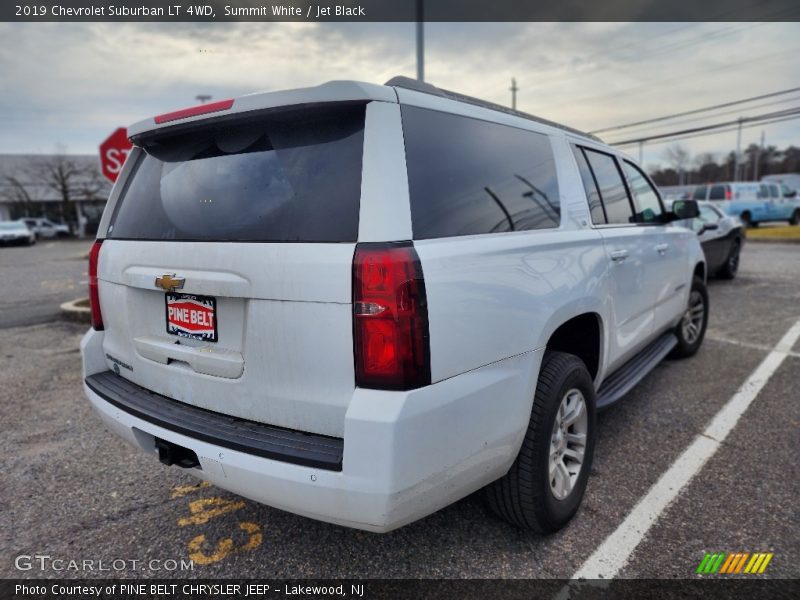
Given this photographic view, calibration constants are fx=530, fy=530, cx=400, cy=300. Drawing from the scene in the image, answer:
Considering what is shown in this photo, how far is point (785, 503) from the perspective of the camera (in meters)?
2.66

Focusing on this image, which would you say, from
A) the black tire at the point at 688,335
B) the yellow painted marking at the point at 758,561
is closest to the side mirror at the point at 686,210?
the black tire at the point at 688,335

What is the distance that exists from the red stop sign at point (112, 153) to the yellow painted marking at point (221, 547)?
5.86m

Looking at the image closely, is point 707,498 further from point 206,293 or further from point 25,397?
point 25,397

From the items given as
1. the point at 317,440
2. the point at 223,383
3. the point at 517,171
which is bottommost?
the point at 317,440

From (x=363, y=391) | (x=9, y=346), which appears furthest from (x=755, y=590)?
(x=9, y=346)

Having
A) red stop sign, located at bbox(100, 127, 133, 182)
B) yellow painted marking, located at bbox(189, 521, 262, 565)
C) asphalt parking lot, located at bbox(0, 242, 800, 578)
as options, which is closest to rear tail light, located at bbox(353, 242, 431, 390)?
asphalt parking lot, located at bbox(0, 242, 800, 578)

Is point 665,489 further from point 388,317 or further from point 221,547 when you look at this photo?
point 221,547

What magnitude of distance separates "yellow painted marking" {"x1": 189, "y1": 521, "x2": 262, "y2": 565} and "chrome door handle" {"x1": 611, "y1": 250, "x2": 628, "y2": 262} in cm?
237

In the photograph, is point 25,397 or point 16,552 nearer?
point 16,552

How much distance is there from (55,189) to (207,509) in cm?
5144

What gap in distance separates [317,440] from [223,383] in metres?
0.47

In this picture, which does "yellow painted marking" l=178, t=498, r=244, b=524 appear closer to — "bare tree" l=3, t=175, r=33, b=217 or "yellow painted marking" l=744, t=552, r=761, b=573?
"yellow painted marking" l=744, t=552, r=761, b=573

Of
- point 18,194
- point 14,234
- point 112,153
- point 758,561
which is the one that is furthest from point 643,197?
point 18,194

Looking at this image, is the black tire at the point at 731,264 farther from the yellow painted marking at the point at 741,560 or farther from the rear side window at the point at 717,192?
the rear side window at the point at 717,192
